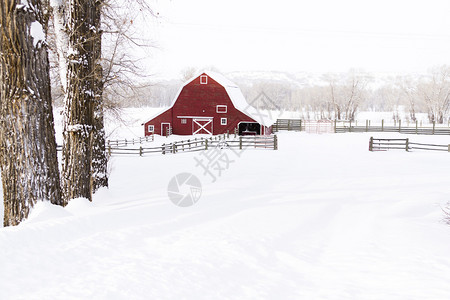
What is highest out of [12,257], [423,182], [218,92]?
[218,92]

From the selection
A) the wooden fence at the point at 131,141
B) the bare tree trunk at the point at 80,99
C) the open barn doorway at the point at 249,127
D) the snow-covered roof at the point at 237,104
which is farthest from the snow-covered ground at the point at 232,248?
the open barn doorway at the point at 249,127

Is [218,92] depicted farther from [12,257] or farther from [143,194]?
[12,257]

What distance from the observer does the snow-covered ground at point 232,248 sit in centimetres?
345

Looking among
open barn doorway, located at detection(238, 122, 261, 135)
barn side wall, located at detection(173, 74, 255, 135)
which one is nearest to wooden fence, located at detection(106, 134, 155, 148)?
barn side wall, located at detection(173, 74, 255, 135)

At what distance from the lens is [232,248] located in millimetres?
4707

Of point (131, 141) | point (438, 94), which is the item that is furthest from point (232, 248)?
point (438, 94)

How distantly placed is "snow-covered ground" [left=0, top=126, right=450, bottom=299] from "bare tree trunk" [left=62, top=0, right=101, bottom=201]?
59 cm

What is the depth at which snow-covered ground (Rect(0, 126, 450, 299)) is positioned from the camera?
136 inches

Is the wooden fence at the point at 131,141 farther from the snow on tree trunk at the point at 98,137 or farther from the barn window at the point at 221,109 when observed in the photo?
the snow on tree trunk at the point at 98,137

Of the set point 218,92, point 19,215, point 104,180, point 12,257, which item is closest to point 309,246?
point 12,257

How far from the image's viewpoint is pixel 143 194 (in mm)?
8977

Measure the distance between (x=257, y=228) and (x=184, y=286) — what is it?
2.55m

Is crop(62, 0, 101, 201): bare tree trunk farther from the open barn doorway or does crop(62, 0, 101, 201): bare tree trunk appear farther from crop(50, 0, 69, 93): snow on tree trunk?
the open barn doorway

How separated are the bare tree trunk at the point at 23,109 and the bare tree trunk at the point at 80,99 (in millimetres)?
1543
